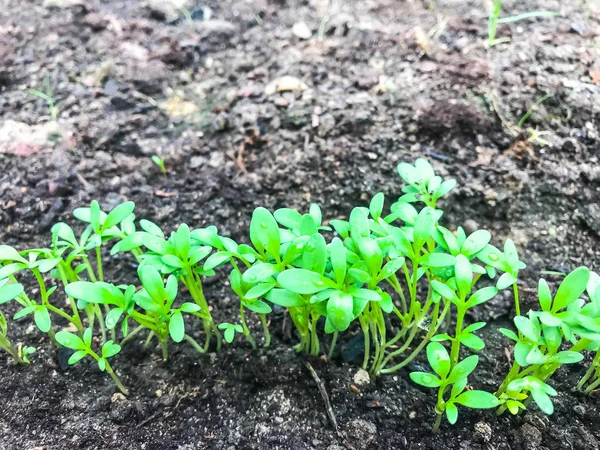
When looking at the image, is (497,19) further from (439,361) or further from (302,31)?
(439,361)

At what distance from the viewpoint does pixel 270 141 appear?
1819 millimetres

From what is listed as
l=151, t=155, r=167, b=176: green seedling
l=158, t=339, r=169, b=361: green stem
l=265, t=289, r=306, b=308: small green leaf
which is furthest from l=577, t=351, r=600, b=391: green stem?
l=151, t=155, r=167, b=176: green seedling

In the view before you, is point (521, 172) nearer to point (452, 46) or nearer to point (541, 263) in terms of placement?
point (541, 263)

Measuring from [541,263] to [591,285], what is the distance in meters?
0.43

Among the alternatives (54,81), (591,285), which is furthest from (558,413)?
(54,81)

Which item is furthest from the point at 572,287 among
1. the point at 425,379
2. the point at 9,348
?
the point at 9,348

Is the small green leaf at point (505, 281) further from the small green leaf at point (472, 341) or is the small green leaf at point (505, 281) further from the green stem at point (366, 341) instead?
the green stem at point (366, 341)

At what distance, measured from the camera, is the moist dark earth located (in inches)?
47.4

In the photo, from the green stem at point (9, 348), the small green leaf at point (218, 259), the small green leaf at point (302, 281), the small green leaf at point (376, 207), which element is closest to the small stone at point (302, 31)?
the small green leaf at point (376, 207)

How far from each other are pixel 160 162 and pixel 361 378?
0.99 meters

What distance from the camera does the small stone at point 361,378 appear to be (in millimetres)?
1274

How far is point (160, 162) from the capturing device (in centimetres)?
174

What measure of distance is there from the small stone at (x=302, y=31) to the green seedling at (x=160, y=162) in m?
0.91

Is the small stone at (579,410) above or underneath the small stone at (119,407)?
underneath
